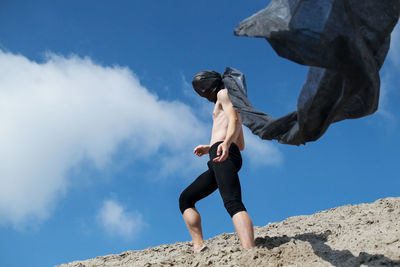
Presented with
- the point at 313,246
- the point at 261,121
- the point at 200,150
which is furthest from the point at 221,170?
the point at 313,246

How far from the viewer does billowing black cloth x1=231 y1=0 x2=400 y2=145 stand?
7.58ft

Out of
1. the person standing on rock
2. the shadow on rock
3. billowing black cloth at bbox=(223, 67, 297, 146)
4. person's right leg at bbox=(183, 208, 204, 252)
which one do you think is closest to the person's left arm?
the person standing on rock

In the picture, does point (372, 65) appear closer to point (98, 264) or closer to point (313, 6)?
point (313, 6)

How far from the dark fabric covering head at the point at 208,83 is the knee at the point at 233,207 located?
3.36ft

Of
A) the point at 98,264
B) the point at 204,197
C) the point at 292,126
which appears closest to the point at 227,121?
the point at 204,197

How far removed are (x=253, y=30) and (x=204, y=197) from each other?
2174mm

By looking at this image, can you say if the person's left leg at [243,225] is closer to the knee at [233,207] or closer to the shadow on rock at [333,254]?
the knee at [233,207]

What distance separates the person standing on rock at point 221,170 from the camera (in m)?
3.72

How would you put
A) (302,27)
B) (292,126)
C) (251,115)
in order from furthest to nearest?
(251,115)
(292,126)
(302,27)

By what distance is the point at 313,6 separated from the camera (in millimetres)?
2324

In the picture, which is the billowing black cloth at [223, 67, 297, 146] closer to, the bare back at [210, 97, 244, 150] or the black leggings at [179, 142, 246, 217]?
the bare back at [210, 97, 244, 150]

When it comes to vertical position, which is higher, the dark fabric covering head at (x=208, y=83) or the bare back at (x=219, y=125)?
the dark fabric covering head at (x=208, y=83)

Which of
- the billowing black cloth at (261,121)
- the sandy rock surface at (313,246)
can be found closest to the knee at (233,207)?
the sandy rock surface at (313,246)

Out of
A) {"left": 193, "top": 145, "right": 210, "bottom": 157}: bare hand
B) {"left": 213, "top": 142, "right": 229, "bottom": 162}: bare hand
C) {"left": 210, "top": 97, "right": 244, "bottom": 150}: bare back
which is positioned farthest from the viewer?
{"left": 193, "top": 145, "right": 210, "bottom": 157}: bare hand
